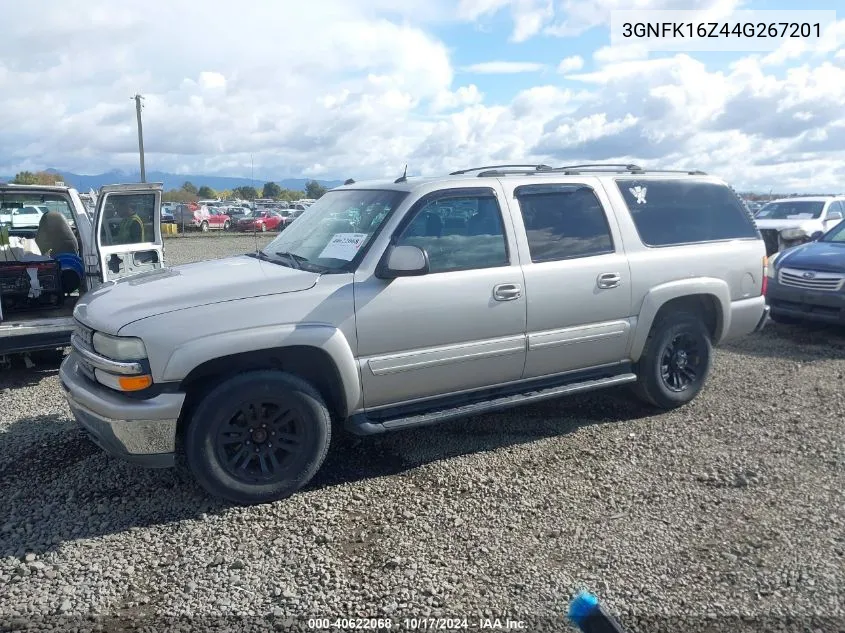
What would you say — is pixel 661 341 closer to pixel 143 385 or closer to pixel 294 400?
pixel 294 400

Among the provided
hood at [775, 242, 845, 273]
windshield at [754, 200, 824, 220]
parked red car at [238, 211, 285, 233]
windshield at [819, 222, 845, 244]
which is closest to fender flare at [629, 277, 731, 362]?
hood at [775, 242, 845, 273]

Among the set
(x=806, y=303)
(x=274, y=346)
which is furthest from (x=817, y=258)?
(x=274, y=346)

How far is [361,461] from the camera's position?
4559mm

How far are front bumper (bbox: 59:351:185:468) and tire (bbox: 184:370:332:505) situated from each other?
0.38 ft

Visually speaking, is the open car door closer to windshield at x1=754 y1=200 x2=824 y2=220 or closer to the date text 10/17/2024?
the date text 10/17/2024

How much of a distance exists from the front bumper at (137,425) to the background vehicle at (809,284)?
731 cm

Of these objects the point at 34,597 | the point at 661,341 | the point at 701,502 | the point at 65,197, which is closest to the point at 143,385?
the point at 34,597

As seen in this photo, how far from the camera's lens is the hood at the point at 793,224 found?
14.4 meters

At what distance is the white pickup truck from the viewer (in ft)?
19.7

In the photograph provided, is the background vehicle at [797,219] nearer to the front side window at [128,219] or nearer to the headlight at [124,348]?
the front side window at [128,219]

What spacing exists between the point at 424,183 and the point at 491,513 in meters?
2.09

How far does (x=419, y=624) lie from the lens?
2883mm

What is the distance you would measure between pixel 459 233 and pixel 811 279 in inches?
224

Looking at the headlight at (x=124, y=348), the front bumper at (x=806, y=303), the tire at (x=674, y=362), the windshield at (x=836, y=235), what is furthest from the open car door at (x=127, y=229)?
the windshield at (x=836, y=235)
